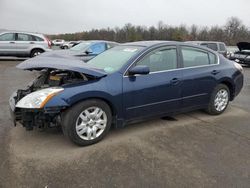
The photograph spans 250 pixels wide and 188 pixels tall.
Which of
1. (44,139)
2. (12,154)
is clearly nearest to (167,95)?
(44,139)

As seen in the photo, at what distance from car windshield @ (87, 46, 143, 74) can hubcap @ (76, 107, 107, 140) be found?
0.62 m

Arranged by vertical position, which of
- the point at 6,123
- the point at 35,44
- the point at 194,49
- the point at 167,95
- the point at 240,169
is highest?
the point at 35,44

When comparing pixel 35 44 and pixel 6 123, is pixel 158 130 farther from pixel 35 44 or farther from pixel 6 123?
pixel 35 44

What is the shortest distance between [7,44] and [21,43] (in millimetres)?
709

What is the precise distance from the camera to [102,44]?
9172 mm

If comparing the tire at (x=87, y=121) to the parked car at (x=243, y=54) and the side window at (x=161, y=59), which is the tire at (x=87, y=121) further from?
the parked car at (x=243, y=54)

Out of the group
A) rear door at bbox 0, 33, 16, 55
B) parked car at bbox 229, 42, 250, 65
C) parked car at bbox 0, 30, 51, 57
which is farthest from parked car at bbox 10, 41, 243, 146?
parked car at bbox 229, 42, 250, 65

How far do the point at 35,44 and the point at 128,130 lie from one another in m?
10.8

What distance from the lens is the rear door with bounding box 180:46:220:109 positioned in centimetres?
384

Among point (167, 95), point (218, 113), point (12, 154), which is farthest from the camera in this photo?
point (218, 113)

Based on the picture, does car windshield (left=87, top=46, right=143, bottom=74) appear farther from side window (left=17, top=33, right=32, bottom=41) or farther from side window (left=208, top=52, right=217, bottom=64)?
side window (left=17, top=33, right=32, bottom=41)

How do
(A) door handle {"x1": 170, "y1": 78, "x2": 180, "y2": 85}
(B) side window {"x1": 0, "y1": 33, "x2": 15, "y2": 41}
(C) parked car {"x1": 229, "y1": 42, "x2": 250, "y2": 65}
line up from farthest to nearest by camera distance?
1. (C) parked car {"x1": 229, "y1": 42, "x2": 250, "y2": 65}
2. (B) side window {"x1": 0, "y1": 33, "x2": 15, "y2": 41}
3. (A) door handle {"x1": 170, "y1": 78, "x2": 180, "y2": 85}

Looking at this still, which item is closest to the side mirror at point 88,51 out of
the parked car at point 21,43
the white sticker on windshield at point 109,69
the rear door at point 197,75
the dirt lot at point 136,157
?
the dirt lot at point 136,157

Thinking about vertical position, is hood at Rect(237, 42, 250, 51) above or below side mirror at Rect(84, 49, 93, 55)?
above
